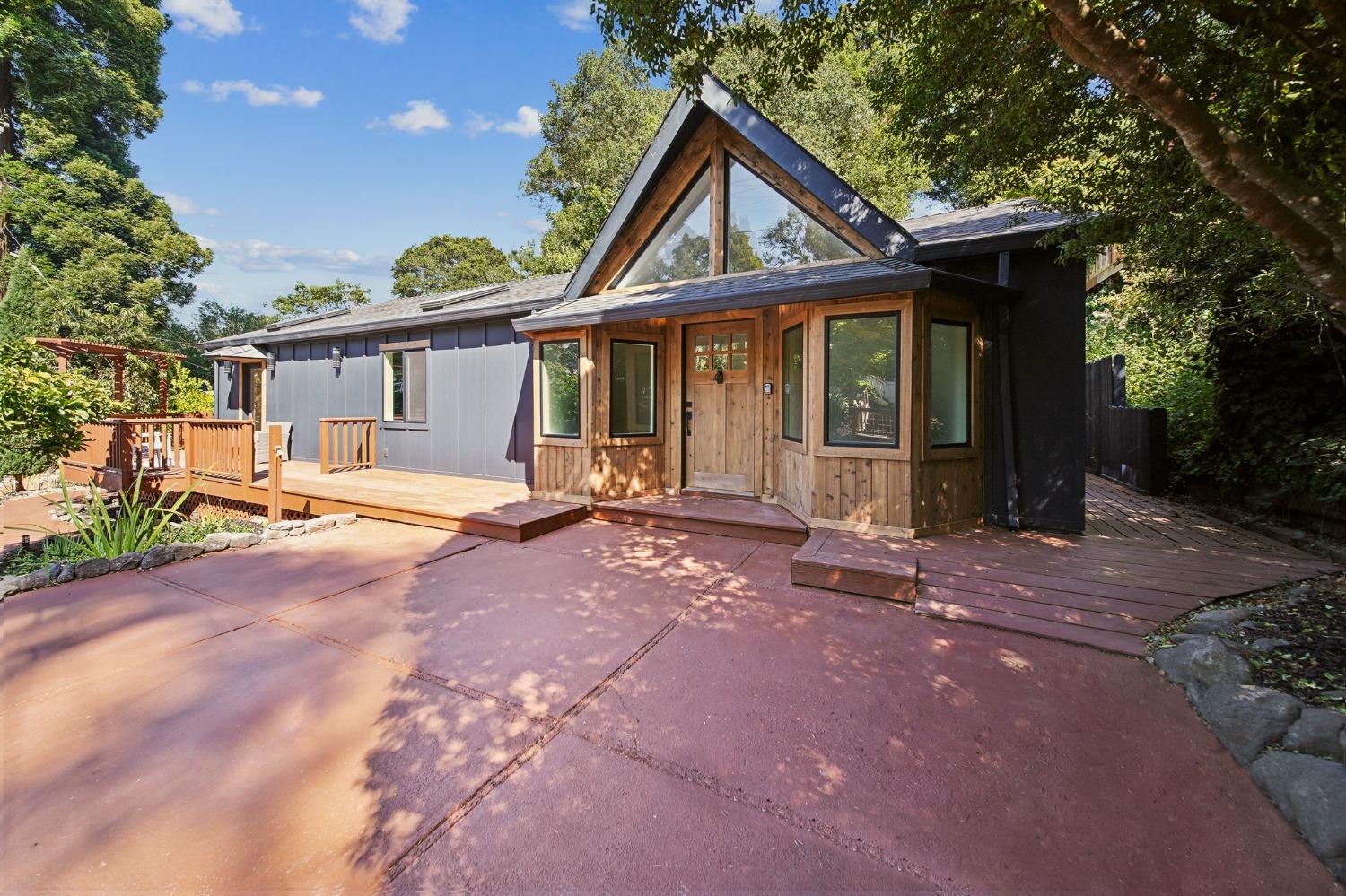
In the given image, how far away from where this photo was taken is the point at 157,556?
16.1 feet

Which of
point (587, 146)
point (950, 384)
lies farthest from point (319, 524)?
point (587, 146)

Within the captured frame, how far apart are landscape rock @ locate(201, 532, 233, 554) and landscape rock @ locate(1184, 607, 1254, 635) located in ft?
26.0

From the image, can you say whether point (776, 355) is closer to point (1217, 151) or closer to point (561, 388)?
point (561, 388)

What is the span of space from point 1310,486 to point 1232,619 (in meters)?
3.33

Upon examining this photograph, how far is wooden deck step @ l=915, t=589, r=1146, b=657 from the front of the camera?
3.07m

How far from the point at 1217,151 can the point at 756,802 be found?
3471mm

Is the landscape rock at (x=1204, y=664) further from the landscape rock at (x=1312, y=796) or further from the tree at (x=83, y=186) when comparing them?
the tree at (x=83, y=186)

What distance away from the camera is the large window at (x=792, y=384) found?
5.86 metres

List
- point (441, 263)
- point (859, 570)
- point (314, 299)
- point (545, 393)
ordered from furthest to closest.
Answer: point (441, 263) < point (314, 299) < point (545, 393) < point (859, 570)

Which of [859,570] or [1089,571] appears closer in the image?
[859,570]

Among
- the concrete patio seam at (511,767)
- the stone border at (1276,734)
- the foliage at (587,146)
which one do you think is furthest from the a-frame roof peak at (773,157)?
the foliage at (587,146)

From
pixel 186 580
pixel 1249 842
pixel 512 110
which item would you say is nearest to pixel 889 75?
pixel 1249 842

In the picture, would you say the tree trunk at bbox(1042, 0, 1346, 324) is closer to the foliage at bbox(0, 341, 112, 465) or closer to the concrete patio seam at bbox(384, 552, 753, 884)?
the concrete patio seam at bbox(384, 552, 753, 884)

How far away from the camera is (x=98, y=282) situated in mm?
16547
